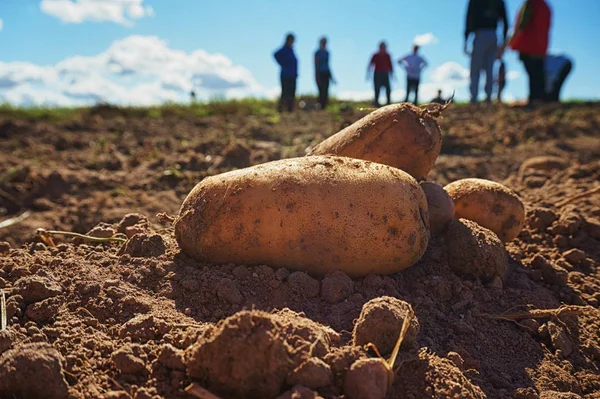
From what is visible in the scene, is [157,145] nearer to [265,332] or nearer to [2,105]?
[265,332]

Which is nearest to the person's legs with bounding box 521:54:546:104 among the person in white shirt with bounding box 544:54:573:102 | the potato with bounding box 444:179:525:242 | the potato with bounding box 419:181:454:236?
the person in white shirt with bounding box 544:54:573:102

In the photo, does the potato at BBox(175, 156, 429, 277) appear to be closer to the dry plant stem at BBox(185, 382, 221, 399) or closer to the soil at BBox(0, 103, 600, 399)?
the soil at BBox(0, 103, 600, 399)

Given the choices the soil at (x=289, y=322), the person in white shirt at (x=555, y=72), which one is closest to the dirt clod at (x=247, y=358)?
the soil at (x=289, y=322)

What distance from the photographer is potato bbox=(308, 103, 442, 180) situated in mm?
3129

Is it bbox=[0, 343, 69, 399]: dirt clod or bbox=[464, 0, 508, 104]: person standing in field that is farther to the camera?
bbox=[464, 0, 508, 104]: person standing in field

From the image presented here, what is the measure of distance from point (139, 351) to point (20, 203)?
4.80 metres

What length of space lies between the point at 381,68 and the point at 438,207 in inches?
328

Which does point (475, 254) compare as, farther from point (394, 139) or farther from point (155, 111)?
point (155, 111)

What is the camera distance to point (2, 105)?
45.1ft

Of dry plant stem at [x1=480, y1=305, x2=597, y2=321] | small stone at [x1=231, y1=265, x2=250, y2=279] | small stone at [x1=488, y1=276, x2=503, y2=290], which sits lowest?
dry plant stem at [x1=480, y1=305, x2=597, y2=321]

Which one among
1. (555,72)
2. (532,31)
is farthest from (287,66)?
(555,72)

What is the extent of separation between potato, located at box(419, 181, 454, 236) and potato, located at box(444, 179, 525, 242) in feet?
0.75

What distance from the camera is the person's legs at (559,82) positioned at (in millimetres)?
11602

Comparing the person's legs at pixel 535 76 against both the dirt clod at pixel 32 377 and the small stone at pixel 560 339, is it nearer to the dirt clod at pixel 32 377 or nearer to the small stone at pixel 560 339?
the small stone at pixel 560 339
